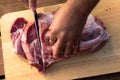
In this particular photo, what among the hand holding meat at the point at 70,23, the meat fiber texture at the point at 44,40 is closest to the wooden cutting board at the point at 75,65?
the meat fiber texture at the point at 44,40

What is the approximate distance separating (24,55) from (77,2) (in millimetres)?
383

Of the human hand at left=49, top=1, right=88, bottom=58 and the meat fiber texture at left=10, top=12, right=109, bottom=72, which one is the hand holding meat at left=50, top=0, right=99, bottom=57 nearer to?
the human hand at left=49, top=1, right=88, bottom=58

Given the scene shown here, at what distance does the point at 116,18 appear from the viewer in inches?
45.0

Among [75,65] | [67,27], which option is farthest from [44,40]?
[67,27]

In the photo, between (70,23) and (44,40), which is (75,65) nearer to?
(44,40)

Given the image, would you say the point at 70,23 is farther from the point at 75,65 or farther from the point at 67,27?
the point at 75,65

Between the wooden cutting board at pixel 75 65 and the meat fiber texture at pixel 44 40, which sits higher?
the meat fiber texture at pixel 44 40

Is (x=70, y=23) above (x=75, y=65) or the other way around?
above

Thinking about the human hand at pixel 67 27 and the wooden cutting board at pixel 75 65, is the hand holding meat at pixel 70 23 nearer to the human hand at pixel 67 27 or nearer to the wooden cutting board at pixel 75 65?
the human hand at pixel 67 27

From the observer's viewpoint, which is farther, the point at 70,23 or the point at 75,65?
the point at 75,65

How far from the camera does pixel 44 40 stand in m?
1.07

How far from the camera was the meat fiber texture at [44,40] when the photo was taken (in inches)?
41.6

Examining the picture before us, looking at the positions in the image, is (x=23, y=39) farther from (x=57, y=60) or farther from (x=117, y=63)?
(x=117, y=63)

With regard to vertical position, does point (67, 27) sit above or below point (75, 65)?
above
